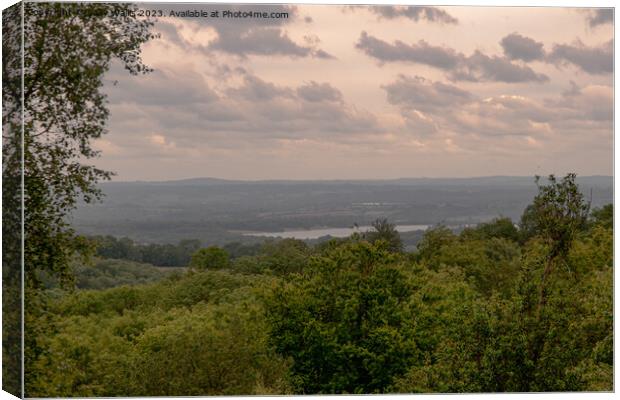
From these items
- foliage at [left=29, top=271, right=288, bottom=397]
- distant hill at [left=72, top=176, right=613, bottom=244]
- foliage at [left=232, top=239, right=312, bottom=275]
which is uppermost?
distant hill at [left=72, top=176, right=613, bottom=244]

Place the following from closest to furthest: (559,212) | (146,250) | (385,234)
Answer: (559,212)
(146,250)
(385,234)

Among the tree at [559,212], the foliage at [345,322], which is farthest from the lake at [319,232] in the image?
the tree at [559,212]

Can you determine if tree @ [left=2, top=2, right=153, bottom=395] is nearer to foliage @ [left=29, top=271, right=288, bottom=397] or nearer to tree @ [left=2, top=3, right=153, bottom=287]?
tree @ [left=2, top=3, right=153, bottom=287]

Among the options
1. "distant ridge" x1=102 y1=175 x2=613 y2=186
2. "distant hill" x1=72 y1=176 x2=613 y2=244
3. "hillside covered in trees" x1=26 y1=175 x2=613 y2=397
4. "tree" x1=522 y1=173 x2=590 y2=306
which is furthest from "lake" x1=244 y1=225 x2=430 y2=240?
"tree" x1=522 y1=173 x2=590 y2=306

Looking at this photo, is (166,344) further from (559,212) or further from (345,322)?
(559,212)

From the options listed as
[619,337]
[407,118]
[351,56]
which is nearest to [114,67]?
[351,56]

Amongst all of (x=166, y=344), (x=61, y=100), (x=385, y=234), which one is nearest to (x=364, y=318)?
(x=385, y=234)
